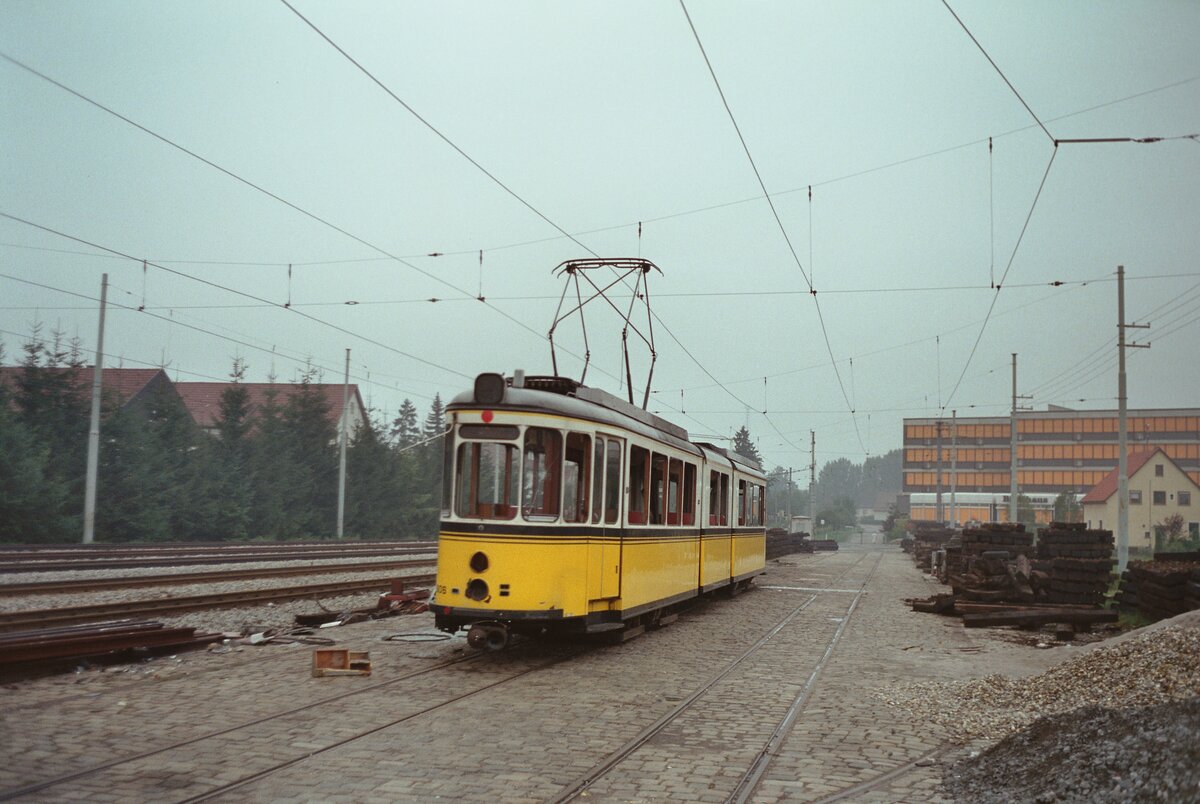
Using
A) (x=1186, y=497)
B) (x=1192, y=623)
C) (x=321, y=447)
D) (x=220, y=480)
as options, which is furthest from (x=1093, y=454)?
(x=1192, y=623)

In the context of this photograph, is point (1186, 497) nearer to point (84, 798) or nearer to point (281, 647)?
point (281, 647)

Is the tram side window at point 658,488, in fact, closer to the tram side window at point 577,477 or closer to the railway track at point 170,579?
the tram side window at point 577,477

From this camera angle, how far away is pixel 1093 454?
8688 cm

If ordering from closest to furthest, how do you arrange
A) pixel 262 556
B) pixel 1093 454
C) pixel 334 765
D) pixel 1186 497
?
pixel 334 765
pixel 262 556
pixel 1186 497
pixel 1093 454

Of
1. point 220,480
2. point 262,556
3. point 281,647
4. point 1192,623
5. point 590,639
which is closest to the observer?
point 1192,623

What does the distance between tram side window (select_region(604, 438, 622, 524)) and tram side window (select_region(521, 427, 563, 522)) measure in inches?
32.2

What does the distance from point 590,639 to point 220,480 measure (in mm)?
27586

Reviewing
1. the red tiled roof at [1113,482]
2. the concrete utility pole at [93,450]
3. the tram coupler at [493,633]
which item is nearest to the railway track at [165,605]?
the tram coupler at [493,633]

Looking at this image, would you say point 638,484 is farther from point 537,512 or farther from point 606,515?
Answer: point 537,512

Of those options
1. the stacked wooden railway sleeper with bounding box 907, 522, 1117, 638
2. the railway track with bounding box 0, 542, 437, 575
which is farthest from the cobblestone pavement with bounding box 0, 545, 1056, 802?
the railway track with bounding box 0, 542, 437, 575

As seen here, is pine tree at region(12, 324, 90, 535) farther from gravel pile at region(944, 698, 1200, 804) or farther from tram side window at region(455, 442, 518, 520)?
gravel pile at region(944, 698, 1200, 804)

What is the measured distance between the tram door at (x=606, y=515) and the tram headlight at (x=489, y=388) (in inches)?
49.9

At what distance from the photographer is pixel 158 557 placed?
78.3ft

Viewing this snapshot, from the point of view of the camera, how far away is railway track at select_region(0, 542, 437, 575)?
19438 mm
